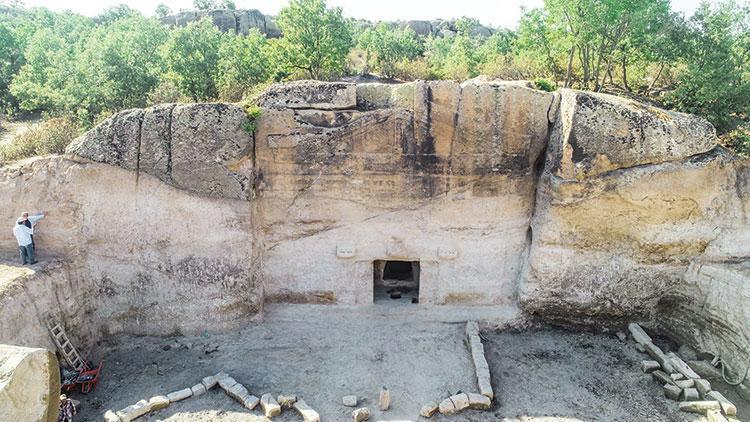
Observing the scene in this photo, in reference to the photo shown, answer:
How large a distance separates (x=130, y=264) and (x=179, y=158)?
2.27m

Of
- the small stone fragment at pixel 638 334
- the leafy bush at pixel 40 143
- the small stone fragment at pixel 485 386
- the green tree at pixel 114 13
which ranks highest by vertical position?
the green tree at pixel 114 13

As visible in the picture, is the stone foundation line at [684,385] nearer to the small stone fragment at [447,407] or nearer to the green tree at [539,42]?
the small stone fragment at [447,407]

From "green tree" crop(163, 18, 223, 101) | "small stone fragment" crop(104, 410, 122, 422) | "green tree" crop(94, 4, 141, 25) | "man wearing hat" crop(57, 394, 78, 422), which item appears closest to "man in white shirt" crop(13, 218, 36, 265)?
"man wearing hat" crop(57, 394, 78, 422)

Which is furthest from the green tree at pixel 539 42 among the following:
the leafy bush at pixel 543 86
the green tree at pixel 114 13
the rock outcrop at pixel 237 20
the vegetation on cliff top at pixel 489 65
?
the green tree at pixel 114 13

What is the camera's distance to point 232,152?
8.97 meters

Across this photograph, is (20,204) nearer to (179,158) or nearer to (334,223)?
(179,158)

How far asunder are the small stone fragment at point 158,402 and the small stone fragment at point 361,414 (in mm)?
2979

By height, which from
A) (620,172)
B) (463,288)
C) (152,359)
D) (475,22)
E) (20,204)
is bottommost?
(152,359)

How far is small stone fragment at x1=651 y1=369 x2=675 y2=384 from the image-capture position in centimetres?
840

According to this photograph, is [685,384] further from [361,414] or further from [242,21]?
[242,21]

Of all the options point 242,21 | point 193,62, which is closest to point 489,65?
point 193,62

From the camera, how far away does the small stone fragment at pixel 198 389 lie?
26.6 feet

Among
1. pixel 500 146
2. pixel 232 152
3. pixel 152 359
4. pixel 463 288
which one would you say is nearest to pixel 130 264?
pixel 152 359

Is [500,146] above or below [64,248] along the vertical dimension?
above
